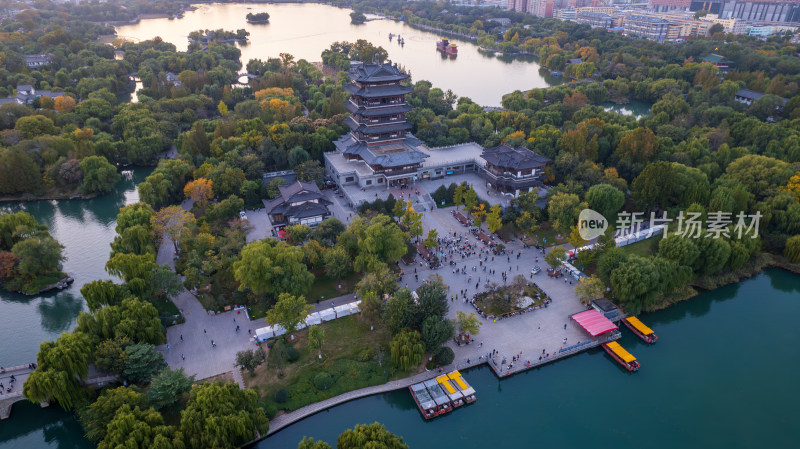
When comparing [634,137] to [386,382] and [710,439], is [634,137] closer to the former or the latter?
[710,439]

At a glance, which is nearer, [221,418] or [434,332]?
[221,418]

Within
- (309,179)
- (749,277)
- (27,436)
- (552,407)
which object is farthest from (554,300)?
(27,436)

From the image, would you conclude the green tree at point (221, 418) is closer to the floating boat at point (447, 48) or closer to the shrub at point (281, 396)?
the shrub at point (281, 396)

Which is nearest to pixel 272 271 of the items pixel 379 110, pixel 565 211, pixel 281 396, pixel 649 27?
pixel 281 396

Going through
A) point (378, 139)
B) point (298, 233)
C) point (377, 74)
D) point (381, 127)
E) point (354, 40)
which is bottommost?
point (298, 233)

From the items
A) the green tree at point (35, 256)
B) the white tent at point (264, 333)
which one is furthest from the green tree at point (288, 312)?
the green tree at point (35, 256)

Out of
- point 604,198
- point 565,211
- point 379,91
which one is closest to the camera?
point 565,211

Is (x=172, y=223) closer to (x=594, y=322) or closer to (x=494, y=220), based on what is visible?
(x=494, y=220)
